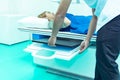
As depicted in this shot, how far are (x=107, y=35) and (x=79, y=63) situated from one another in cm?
87

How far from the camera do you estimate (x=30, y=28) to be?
5.53 feet

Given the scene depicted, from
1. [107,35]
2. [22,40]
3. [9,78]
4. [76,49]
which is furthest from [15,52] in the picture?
[107,35]

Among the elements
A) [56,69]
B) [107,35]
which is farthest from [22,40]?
[107,35]

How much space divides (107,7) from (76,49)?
701 mm

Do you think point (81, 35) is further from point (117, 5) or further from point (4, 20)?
point (4, 20)

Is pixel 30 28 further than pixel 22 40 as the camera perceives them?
No

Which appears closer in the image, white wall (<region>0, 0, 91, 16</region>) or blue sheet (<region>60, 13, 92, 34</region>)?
blue sheet (<region>60, 13, 92, 34</region>)

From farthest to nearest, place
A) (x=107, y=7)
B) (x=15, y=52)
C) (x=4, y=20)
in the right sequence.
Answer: (x=4, y=20), (x=15, y=52), (x=107, y=7)

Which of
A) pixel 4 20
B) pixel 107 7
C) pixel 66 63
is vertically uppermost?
pixel 107 7

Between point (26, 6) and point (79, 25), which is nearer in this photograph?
point (79, 25)

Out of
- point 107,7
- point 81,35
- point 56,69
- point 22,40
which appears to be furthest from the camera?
point 22,40

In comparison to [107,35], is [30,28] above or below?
below

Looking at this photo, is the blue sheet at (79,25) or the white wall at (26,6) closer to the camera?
the blue sheet at (79,25)

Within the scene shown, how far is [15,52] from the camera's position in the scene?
2.45 metres
